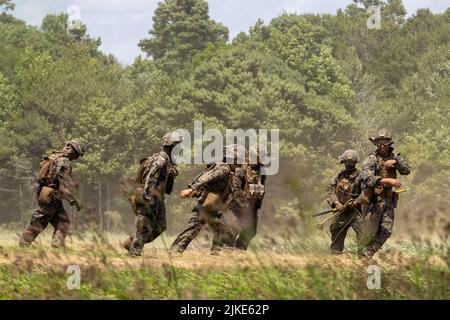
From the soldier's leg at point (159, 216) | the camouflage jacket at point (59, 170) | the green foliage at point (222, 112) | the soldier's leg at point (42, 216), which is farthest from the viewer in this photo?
the green foliage at point (222, 112)

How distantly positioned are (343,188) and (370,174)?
6.53 ft

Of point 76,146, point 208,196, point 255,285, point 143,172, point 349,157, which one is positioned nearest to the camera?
point 255,285

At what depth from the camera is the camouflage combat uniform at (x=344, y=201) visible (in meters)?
17.2

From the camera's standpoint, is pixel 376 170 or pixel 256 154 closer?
pixel 376 170

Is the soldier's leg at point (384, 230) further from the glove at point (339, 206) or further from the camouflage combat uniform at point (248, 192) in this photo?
the camouflage combat uniform at point (248, 192)

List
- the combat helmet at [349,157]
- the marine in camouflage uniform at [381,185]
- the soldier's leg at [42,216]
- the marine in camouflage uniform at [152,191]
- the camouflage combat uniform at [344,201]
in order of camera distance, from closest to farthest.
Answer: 1. the marine in camouflage uniform at [152,191]
2. the marine in camouflage uniform at [381,185]
3. the soldier's leg at [42,216]
4. the camouflage combat uniform at [344,201]
5. the combat helmet at [349,157]

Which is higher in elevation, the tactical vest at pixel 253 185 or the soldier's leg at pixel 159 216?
the tactical vest at pixel 253 185

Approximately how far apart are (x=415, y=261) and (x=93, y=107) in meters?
54.0

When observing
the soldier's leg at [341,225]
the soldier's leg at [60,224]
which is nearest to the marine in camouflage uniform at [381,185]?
the soldier's leg at [341,225]

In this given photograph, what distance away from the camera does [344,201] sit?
17.7 meters

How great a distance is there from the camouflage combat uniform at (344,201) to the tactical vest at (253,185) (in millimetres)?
1082

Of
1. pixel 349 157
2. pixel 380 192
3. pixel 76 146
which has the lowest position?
pixel 380 192

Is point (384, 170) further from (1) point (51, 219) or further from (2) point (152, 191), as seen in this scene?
(1) point (51, 219)

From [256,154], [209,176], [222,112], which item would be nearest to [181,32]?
[222,112]
